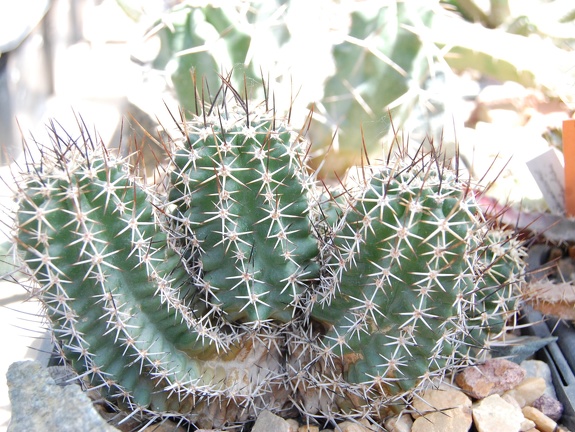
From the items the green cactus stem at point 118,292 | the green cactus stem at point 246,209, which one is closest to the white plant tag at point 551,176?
the green cactus stem at point 246,209

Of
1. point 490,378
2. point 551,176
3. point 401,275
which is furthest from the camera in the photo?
point 551,176

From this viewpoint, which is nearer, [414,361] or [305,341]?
[414,361]

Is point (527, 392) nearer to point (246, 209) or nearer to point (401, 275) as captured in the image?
A: point (401, 275)

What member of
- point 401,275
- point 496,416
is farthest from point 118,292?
point 496,416

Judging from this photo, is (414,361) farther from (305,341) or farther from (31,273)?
(31,273)

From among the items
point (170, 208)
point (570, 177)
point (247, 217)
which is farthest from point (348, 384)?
point (570, 177)

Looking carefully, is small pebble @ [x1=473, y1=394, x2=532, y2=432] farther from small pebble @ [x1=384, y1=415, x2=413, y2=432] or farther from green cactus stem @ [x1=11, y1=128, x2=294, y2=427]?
green cactus stem @ [x1=11, y1=128, x2=294, y2=427]
